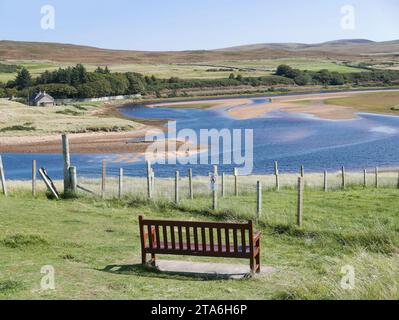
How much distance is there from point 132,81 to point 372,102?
200ft

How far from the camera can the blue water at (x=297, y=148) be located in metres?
40.3

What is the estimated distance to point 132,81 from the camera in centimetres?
13625

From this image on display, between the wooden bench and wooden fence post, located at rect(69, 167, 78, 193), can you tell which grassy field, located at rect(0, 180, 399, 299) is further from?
wooden fence post, located at rect(69, 167, 78, 193)

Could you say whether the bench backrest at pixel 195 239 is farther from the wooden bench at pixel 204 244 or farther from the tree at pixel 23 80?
the tree at pixel 23 80

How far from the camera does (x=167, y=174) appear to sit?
36.5m

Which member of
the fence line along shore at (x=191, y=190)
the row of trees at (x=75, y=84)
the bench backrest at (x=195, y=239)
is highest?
the row of trees at (x=75, y=84)

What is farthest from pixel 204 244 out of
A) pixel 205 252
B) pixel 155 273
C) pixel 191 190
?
pixel 191 190

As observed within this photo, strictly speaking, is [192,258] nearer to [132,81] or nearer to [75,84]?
[75,84]

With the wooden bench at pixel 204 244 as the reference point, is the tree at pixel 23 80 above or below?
above

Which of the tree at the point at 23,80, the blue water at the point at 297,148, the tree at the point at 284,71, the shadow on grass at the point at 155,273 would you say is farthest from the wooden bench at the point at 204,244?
the tree at the point at 284,71

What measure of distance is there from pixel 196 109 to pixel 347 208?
83321 mm

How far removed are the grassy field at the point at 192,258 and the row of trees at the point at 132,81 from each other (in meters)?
101

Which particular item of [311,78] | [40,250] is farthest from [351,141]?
[311,78]
